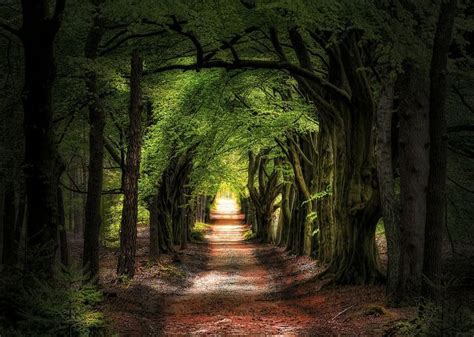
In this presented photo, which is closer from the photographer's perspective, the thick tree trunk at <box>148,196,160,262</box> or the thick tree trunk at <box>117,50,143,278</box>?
the thick tree trunk at <box>117,50,143,278</box>

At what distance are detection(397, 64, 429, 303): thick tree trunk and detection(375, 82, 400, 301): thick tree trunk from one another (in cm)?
84

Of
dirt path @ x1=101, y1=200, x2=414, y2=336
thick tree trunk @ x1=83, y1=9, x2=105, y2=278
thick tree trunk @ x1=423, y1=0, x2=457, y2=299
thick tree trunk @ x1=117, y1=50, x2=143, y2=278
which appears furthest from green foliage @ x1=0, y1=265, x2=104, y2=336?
thick tree trunk @ x1=117, y1=50, x2=143, y2=278

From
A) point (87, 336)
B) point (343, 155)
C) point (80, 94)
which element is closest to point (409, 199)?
point (343, 155)

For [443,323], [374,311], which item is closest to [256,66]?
[374,311]

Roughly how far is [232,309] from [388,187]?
5404 mm

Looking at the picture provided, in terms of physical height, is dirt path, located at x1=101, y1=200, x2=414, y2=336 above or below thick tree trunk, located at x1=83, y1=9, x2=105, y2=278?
below

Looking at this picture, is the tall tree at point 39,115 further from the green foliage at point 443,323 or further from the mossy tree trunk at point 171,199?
the mossy tree trunk at point 171,199

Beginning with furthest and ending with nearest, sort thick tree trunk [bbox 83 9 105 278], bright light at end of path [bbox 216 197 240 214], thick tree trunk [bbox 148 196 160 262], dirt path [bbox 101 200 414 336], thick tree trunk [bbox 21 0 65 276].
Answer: bright light at end of path [bbox 216 197 240 214] → thick tree trunk [bbox 148 196 160 262] → thick tree trunk [bbox 83 9 105 278] → dirt path [bbox 101 200 414 336] → thick tree trunk [bbox 21 0 65 276]

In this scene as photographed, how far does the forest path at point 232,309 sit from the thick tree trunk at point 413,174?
2.58 m

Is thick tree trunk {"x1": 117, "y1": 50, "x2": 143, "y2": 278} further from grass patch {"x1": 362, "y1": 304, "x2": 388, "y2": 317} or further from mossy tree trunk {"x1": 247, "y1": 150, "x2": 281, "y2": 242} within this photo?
mossy tree trunk {"x1": 247, "y1": 150, "x2": 281, "y2": 242}

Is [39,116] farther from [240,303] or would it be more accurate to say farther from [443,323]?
[240,303]

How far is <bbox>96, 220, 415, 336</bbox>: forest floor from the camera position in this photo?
37.6ft

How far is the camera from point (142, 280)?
18703 mm

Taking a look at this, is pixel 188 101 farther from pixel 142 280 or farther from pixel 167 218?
pixel 167 218
